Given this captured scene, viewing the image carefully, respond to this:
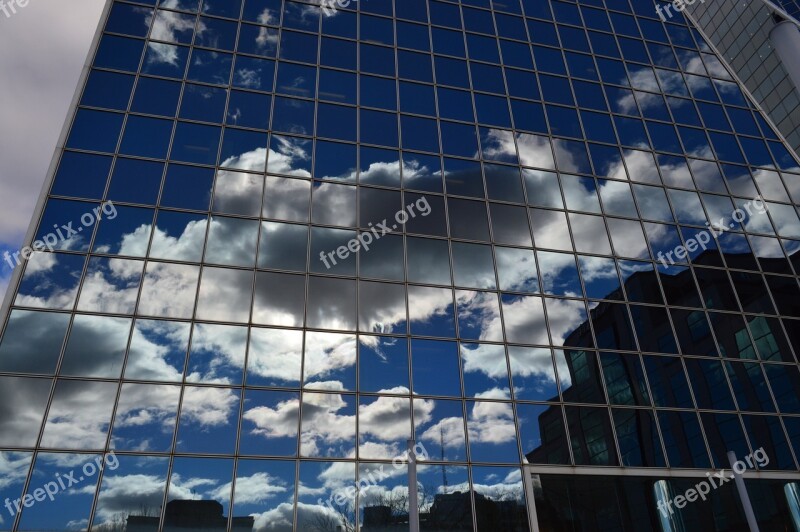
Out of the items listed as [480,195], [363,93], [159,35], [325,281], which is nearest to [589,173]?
[480,195]

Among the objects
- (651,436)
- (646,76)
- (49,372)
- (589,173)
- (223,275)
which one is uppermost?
(646,76)

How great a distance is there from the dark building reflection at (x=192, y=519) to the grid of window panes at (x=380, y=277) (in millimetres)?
85

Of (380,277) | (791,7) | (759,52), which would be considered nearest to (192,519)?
(380,277)

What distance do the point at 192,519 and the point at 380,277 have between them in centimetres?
1020

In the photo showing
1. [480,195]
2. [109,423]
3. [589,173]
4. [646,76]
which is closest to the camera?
[109,423]

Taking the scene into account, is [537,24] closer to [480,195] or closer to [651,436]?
[480,195]

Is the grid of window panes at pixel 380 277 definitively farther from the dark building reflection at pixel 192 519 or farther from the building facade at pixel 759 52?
the building facade at pixel 759 52

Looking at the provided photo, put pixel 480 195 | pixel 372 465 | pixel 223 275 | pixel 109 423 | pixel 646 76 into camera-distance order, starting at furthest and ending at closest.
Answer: pixel 646 76
pixel 480 195
pixel 223 275
pixel 372 465
pixel 109 423

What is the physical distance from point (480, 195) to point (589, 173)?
20.0ft

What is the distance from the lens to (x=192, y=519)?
1748 centimetres

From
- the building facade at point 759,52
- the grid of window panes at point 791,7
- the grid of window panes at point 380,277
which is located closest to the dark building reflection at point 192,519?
the grid of window panes at point 380,277

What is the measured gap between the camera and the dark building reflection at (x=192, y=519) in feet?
56.2

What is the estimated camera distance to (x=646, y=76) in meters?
33.8

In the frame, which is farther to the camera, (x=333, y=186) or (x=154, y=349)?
(x=333, y=186)
